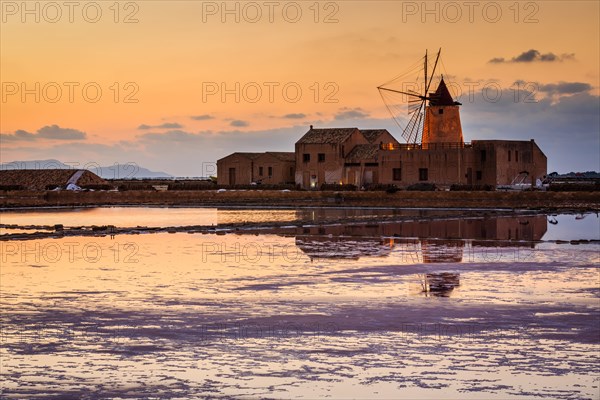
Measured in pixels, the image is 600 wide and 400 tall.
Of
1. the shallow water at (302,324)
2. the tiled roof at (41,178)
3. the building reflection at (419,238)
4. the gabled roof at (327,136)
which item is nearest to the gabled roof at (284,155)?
the gabled roof at (327,136)

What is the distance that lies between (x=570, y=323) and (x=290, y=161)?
54.0 m

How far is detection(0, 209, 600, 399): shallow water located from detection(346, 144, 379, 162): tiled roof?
38032 mm

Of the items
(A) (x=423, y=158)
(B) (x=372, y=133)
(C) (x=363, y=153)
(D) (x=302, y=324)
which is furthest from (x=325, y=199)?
(D) (x=302, y=324)

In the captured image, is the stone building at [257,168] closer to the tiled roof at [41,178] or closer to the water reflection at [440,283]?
the tiled roof at [41,178]

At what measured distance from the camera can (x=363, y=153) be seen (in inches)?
2281

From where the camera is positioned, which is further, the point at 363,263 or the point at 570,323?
the point at 363,263

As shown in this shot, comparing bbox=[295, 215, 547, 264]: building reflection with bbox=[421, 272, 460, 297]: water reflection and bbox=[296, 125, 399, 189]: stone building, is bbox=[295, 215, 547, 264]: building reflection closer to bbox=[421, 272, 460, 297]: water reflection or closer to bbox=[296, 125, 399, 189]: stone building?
bbox=[421, 272, 460, 297]: water reflection

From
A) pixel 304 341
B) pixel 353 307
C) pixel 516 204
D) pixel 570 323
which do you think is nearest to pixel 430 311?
pixel 353 307

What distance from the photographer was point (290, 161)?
6397 centimetres

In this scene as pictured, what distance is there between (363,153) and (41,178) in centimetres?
2846

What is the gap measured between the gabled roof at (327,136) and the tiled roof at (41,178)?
20.8 m

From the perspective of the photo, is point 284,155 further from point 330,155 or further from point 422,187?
point 422,187

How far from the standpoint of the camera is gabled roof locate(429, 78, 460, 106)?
55469mm

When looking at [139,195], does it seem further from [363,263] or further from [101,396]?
[101,396]
